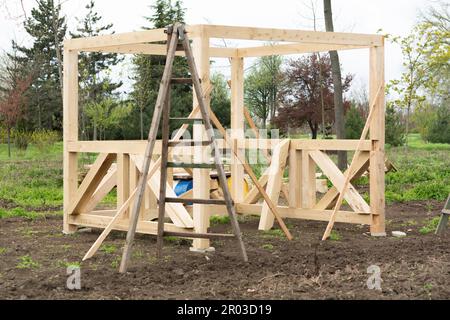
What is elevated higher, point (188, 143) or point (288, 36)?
point (288, 36)

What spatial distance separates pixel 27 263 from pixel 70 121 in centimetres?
290

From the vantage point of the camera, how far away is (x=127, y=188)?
359 inches

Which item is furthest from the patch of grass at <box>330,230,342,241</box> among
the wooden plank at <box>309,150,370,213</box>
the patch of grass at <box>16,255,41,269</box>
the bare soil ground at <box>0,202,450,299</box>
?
the patch of grass at <box>16,255,41,269</box>

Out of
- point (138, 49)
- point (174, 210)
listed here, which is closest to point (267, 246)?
point (174, 210)

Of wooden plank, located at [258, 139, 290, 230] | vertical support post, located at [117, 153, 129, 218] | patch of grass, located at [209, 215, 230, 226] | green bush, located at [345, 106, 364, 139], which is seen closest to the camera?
vertical support post, located at [117, 153, 129, 218]

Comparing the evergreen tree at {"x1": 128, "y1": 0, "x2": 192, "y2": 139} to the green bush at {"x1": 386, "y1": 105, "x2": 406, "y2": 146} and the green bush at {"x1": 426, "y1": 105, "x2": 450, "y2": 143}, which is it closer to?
the green bush at {"x1": 386, "y1": 105, "x2": 406, "y2": 146}

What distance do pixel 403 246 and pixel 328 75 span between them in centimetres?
2665

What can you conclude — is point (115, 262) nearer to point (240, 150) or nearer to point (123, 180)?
point (123, 180)

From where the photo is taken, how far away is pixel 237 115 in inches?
443

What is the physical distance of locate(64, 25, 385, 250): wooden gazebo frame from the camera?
828 cm

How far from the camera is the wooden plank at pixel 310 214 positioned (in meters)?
9.61

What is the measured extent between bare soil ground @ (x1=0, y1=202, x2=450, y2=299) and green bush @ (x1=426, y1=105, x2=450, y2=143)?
25.4 meters
